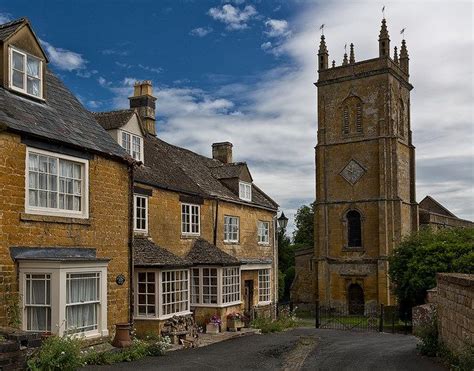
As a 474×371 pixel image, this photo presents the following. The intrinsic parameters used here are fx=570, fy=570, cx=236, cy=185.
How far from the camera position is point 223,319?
78.8ft

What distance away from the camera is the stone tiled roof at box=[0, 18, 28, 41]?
568 inches

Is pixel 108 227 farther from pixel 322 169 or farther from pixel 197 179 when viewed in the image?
pixel 322 169

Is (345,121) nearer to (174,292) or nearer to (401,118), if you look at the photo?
(401,118)

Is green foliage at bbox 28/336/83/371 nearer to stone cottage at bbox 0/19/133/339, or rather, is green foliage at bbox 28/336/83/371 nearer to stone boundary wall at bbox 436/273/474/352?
stone cottage at bbox 0/19/133/339

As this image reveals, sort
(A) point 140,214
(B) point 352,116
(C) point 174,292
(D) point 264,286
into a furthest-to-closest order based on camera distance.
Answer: (B) point 352,116
(D) point 264,286
(A) point 140,214
(C) point 174,292

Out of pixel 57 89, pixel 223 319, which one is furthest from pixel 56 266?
pixel 223 319

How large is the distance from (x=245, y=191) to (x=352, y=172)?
64.2ft

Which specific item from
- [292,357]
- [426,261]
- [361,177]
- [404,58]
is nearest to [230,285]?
[292,357]

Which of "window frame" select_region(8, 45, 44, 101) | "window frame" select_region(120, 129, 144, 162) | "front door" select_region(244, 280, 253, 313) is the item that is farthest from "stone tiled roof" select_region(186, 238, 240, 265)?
"window frame" select_region(8, 45, 44, 101)

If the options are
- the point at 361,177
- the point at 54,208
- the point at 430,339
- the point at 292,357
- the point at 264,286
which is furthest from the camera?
the point at 361,177

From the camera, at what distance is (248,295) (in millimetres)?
28781

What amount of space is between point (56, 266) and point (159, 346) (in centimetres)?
456

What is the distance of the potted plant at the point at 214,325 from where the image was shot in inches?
917

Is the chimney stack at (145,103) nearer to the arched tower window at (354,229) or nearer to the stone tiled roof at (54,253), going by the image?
the stone tiled roof at (54,253)
